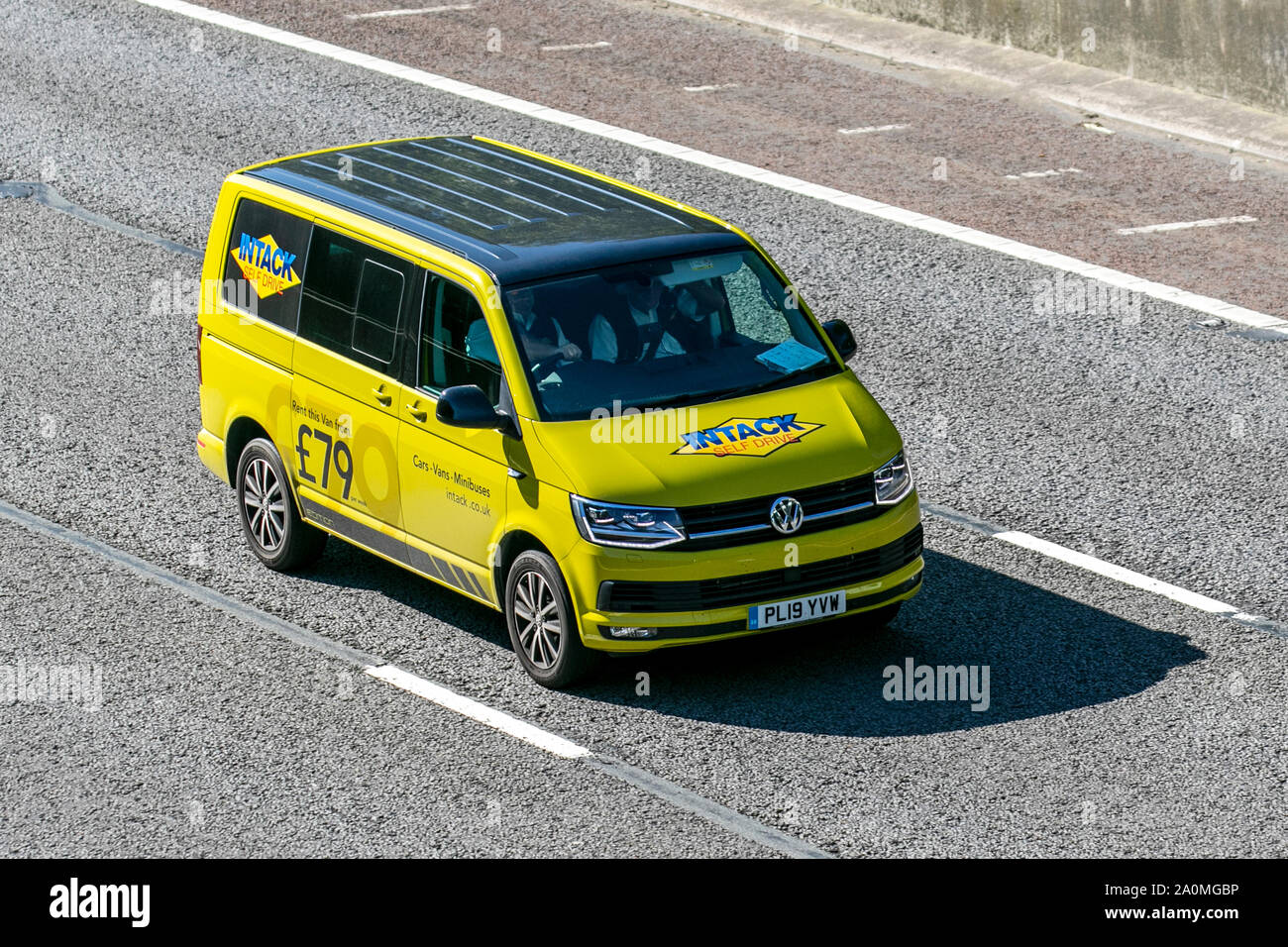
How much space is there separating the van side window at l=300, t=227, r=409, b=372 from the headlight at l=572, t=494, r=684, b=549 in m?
1.54

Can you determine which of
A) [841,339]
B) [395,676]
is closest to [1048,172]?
[841,339]

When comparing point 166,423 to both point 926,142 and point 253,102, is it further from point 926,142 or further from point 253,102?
point 926,142

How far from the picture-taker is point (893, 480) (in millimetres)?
9359

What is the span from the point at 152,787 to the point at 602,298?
9.83ft

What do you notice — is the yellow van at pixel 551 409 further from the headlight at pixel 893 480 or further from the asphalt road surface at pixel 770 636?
the asphalt road surface at pixel 770 636

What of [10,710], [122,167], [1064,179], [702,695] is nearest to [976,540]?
[702,695]

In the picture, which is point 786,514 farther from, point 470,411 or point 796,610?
point 470,411

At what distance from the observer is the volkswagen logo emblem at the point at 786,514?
29.3ft

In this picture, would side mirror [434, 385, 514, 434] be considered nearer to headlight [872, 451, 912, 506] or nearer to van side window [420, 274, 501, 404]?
van side window [420, 274, 501, 404]

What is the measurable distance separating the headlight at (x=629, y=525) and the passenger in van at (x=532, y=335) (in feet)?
2.73

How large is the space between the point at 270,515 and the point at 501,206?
2073 millimetres

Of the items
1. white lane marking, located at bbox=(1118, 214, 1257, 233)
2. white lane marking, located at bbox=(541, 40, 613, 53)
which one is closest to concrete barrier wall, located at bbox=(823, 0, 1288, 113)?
white lane marking, located at bbox=(1118, 214, 1257, 233)

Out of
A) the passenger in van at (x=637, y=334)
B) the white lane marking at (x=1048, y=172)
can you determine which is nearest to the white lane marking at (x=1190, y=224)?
the white lane marking at (x=1048, y=172)

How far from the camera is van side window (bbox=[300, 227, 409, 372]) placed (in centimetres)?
984
